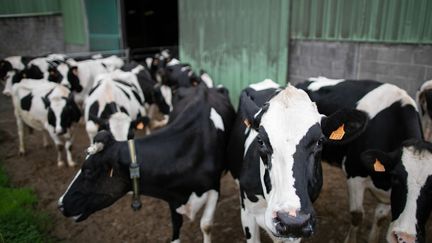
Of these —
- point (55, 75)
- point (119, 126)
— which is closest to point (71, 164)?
point (119, 126)

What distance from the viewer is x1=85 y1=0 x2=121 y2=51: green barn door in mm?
11359

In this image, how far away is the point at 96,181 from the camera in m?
3.10

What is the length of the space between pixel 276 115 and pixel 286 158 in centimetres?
30

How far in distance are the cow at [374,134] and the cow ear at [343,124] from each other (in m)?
1.08

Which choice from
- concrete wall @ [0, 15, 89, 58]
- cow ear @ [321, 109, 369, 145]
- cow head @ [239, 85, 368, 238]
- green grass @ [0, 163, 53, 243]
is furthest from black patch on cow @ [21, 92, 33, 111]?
concrete wall @ [0, 15, 89, 58]

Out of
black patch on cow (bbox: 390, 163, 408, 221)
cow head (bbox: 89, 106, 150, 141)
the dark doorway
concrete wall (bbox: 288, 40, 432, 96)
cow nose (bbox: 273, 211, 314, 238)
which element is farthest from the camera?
the dark doorway

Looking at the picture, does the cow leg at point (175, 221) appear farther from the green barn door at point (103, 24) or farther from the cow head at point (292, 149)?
the green barn door at point (103, 24)

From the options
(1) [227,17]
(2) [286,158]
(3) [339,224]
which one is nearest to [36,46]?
(1) [227,17]

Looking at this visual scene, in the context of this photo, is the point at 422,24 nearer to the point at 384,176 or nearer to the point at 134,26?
the point at 384,176

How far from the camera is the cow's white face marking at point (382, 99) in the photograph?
339 cm

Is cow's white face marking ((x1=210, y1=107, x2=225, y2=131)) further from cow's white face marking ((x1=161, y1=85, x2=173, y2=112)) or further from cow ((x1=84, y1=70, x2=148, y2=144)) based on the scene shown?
cow's white face marking ((x1=161, y1=85, x2=173, y2=112))

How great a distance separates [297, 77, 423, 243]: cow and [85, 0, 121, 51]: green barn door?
29.8ft

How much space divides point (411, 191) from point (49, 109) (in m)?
5.34

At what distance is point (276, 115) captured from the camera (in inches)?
84.9
